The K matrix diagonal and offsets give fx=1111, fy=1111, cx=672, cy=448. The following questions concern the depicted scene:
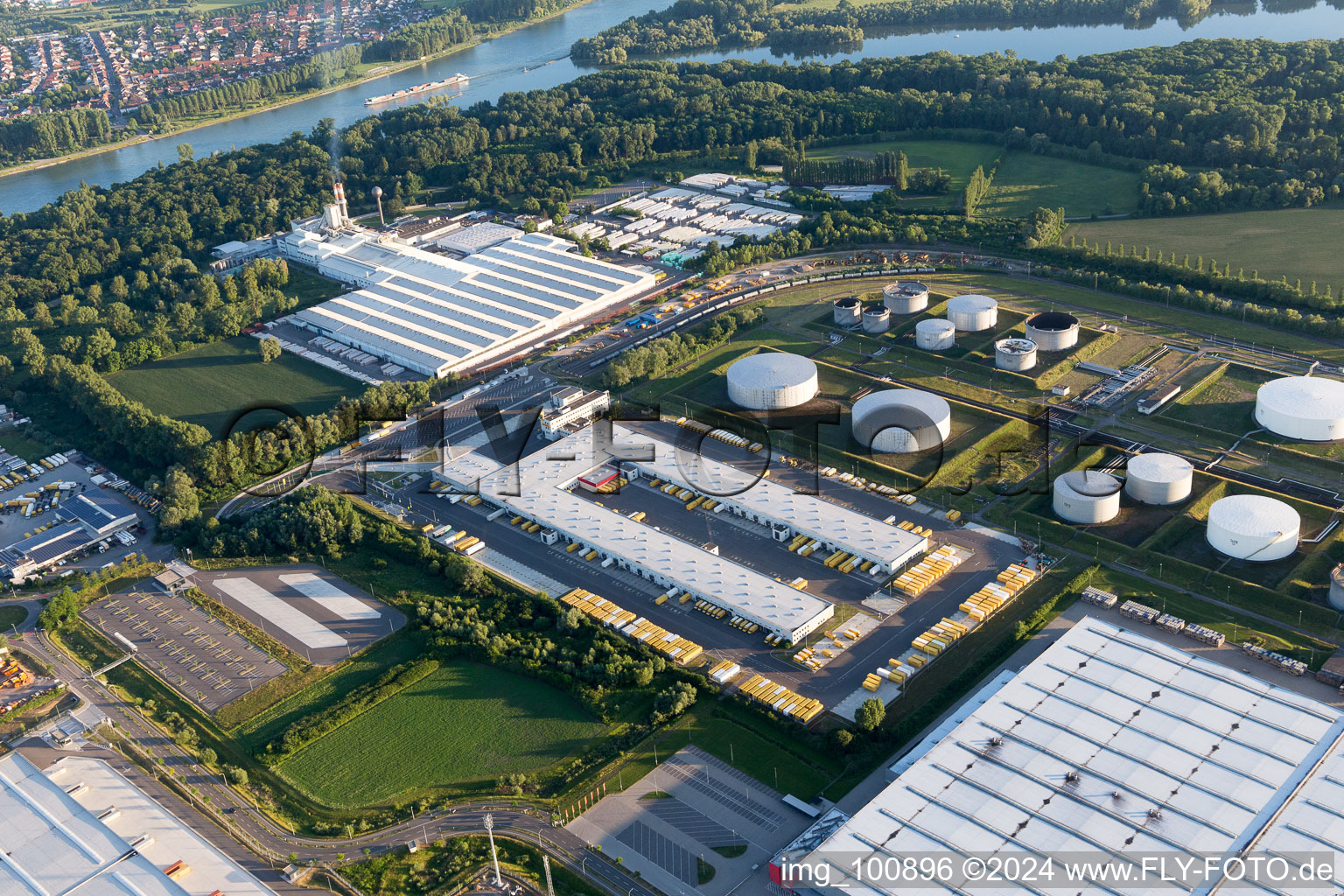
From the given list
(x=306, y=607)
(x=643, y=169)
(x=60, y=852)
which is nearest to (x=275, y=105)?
(x=643, y=169)

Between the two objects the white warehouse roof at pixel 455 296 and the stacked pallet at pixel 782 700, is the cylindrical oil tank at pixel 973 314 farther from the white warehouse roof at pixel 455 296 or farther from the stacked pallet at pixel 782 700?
the stacked pallet at pixel 782 700

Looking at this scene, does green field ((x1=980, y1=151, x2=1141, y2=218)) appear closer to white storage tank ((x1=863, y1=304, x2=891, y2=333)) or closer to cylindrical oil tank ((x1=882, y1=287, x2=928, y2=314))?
cylindrical oil tank ((x1=882, y1=287, x2=928, y2=314))

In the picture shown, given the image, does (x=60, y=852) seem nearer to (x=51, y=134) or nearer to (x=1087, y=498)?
(x=1087, y=498)

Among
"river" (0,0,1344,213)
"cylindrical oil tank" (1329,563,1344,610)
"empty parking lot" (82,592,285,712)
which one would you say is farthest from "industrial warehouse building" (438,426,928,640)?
"river" (0,0,1344,213)

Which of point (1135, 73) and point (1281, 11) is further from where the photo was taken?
point (1281, 11)

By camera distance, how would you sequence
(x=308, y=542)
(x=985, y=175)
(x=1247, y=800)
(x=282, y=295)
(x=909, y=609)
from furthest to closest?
1. (x=985, y=175)
2. (x=282, y=295)
3. (x=308, y=542)
4. (x=909, y=609)
5. (x=1247, y=800)

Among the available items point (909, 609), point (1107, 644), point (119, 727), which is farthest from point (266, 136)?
point (1107, 644)

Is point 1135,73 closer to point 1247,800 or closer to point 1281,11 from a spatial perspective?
point 1281,11
